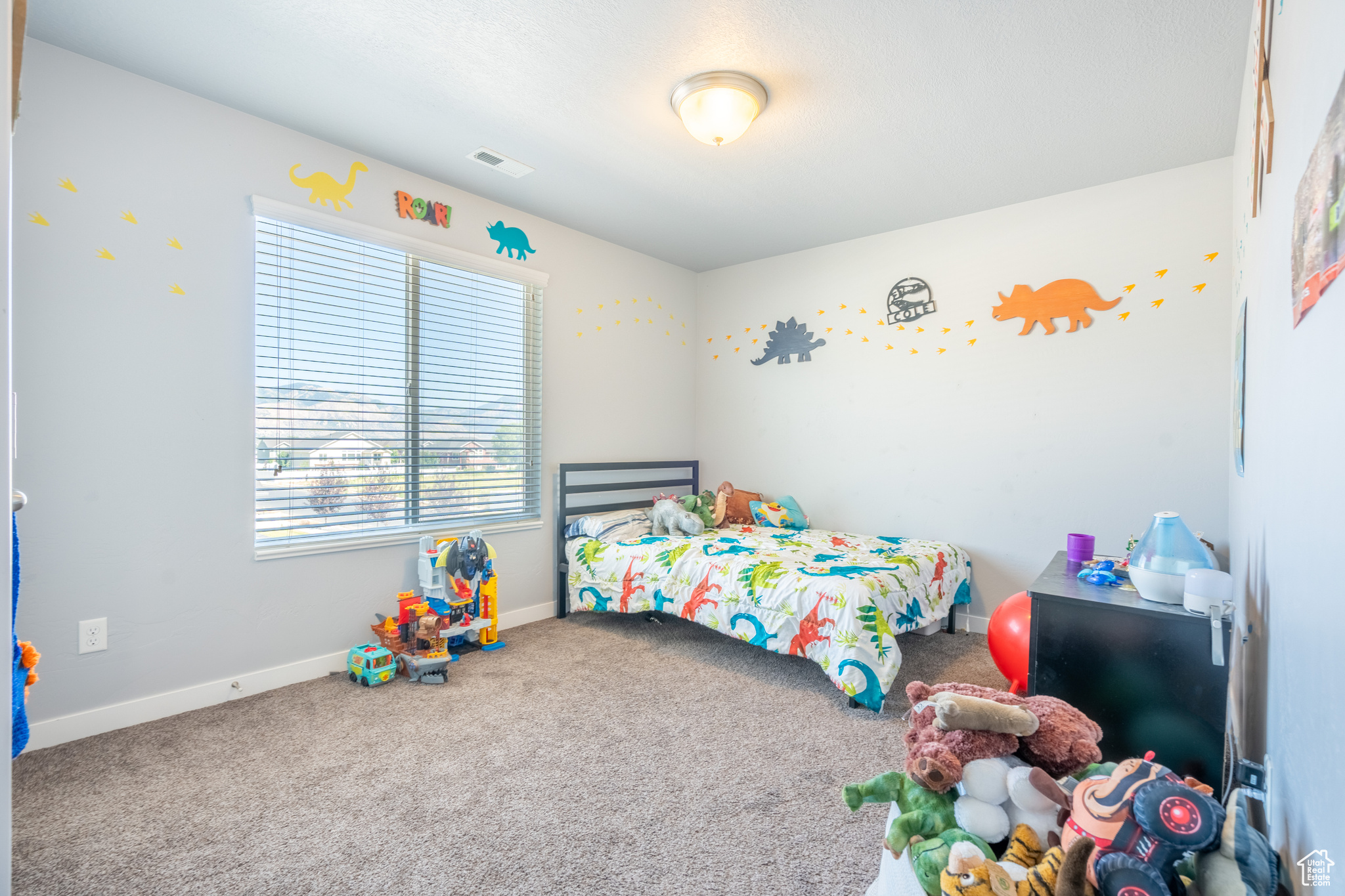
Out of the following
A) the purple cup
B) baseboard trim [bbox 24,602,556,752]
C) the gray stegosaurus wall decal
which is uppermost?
the gray stegosaurus wall decal

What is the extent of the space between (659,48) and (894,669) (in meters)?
2.39

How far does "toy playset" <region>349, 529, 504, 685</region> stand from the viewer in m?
2.81

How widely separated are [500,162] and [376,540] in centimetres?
188

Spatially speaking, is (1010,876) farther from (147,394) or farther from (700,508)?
(700,508)

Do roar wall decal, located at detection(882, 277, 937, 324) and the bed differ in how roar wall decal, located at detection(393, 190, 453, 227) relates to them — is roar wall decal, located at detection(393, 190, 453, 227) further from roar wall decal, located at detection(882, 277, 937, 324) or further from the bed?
roar wall decal, located at detection(882, 277, 937, 324)

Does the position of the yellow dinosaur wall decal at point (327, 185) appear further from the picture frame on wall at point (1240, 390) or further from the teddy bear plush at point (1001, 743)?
the picture frame on wall at point (1240, 390)

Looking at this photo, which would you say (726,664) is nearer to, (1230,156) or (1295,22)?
(1295,22)

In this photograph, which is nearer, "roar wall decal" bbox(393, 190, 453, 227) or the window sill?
the window sill

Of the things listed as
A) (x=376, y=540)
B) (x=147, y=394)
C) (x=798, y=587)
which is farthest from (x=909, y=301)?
(x=147, y=394)

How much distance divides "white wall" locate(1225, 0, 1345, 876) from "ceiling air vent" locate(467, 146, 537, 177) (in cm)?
261

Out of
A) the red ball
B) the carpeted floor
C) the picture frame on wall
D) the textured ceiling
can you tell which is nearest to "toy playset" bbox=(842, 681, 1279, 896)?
the carpeted floor

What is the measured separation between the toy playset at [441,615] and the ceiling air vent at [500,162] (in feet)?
5.89

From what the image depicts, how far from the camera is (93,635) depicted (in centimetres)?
227

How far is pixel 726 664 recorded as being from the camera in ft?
9.89
